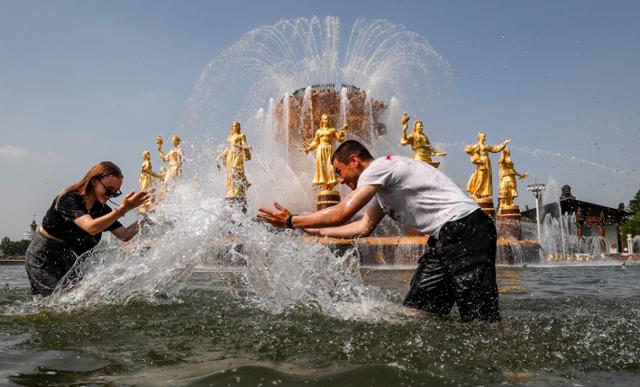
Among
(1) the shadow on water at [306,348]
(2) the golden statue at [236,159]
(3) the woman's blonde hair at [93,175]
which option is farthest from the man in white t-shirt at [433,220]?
(2) the golden statue at [236,159]

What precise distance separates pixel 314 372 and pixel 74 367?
113 cm

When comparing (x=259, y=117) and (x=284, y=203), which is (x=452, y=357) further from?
(x=259, y=117)

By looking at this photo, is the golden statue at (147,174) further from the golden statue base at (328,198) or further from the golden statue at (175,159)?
the golden statue base at (328,198)

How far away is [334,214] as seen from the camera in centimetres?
342

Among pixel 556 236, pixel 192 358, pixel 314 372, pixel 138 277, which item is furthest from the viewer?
pixel 556 236

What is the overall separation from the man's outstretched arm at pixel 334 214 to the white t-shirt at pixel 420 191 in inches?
2.8

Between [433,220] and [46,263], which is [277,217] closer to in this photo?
[433,220]

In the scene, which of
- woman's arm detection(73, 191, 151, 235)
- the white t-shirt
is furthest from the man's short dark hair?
woman's arm detection(73, 191, 151, 235)

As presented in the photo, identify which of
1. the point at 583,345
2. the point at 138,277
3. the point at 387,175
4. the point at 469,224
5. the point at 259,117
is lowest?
the point at 583,345

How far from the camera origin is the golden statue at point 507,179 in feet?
60.4

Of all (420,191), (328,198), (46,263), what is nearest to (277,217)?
(420,191)

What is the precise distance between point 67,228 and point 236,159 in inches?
467

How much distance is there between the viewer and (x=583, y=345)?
289 centimetres

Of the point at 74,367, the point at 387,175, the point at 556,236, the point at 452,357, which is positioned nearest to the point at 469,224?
the point at 387,175
